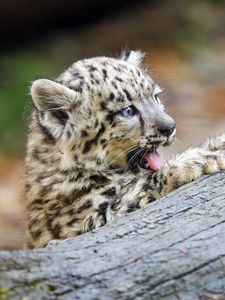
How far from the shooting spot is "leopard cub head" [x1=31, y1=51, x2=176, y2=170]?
5.78 metres

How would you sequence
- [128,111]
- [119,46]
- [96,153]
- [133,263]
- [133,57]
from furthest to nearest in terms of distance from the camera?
[119,46] → [133,57] → [128,111] → [96,153] → [133,263]

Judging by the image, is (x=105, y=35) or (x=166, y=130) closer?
(x=166, y=130)

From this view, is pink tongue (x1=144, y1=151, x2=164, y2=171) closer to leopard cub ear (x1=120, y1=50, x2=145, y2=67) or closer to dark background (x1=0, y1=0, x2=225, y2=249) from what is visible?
leopard cub ear (x1=120, y1=50, x2=145, y2=67)

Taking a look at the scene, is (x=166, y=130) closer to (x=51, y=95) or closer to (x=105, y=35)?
(x=51, y=95)

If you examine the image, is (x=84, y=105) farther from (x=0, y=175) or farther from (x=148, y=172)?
(x=0, y=175)

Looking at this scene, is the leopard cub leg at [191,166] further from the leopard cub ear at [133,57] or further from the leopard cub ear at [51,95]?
the leopard cub ear at [133,57]

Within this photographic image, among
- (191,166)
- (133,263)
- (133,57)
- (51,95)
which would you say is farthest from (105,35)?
(133,263)

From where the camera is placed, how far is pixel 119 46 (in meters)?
12.4

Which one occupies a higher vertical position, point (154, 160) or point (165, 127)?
point (165, 127)

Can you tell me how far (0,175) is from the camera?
34.4 feet

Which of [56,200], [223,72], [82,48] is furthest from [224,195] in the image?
[82,48]

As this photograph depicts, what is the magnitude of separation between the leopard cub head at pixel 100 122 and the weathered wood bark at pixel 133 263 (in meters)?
0.87

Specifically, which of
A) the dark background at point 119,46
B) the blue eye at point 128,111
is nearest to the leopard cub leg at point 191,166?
the blue eye at point 128,111

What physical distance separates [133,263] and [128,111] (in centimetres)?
158
